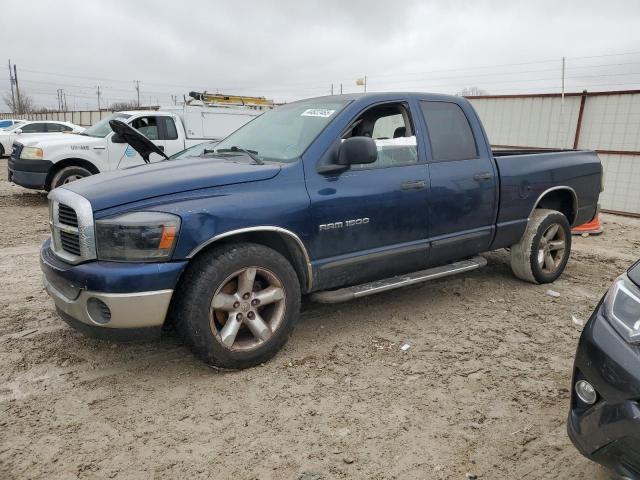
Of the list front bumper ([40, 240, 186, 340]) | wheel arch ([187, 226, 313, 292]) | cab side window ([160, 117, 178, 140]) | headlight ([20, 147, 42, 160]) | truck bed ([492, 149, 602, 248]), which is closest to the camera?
front bumper ([40, 240, 186, 340])

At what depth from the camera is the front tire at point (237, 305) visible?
2980mm

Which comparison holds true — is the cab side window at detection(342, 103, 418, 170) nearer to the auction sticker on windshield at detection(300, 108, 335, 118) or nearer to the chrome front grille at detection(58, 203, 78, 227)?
the auction sticker on windshield at detection(300, 108, 335, 118)

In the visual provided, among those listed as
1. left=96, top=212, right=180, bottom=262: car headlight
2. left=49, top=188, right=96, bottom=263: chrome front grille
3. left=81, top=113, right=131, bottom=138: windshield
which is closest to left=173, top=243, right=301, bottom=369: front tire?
left=96, top=212, right=180, bottom=262: car headlight

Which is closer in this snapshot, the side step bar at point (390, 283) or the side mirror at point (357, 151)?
the side mirror at point (357, 151)

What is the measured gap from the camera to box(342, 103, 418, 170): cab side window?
3859mm

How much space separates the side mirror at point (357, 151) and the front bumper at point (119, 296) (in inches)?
52.6

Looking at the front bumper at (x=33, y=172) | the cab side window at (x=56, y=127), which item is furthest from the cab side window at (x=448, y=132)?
the cab side window at (x=56, y=127)

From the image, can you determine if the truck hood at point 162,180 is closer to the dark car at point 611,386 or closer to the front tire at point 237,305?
the front tire at point 237,305

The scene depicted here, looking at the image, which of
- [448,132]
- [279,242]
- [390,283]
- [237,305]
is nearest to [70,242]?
[237,305]

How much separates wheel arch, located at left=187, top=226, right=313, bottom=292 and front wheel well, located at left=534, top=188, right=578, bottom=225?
287 centimetres

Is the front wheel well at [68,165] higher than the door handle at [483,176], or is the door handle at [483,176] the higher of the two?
the door handle at [483,176]

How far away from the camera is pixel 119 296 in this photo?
2785mm

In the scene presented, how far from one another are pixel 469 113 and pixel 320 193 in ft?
6.44

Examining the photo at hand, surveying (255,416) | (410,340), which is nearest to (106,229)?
(255,416)
